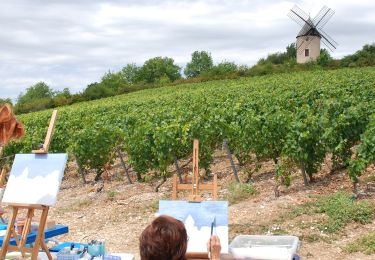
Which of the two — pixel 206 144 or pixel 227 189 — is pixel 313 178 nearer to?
pixel 227 189

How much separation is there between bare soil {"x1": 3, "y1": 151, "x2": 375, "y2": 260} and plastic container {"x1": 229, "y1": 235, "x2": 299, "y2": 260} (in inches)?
50.6

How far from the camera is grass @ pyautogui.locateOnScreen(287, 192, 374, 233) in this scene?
22.8 ft

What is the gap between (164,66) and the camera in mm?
84812

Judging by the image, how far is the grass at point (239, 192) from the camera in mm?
8734

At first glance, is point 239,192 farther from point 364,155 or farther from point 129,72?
point 129,72

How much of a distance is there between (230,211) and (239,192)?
833mm

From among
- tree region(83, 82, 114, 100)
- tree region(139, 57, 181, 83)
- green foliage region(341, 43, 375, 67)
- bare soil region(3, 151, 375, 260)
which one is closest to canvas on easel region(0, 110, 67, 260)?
bare soil region(3, 151, 375, 260)

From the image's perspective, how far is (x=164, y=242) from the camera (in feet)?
8.82

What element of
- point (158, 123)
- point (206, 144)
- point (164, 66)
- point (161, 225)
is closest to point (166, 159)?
point (206, 144)

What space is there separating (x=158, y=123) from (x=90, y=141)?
156 cm

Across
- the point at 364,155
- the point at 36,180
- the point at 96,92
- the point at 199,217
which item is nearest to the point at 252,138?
the point at 364,155

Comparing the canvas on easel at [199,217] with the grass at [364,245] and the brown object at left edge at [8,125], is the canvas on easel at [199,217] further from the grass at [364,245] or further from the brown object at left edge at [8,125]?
the grass at [364,245]

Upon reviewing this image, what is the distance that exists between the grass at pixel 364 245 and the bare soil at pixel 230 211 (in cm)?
9

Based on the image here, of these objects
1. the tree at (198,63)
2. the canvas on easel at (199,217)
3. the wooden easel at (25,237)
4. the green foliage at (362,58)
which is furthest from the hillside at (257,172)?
the tree at (198,63)
